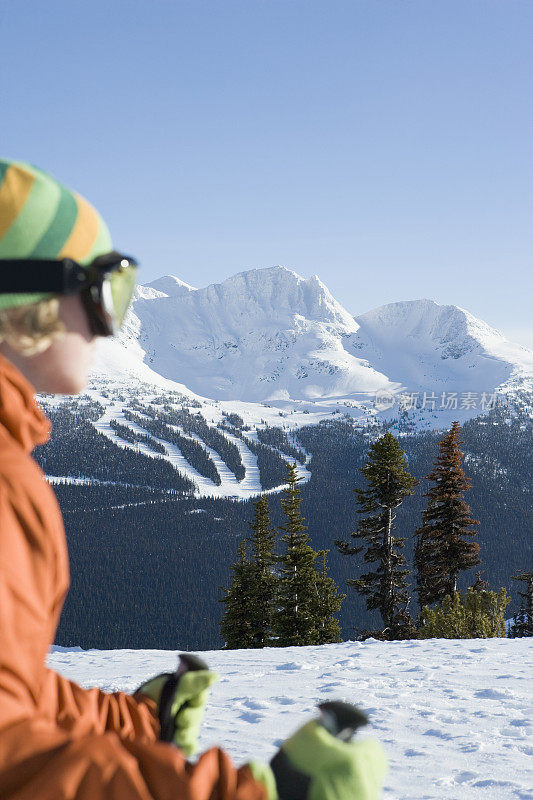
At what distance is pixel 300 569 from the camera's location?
30.3m

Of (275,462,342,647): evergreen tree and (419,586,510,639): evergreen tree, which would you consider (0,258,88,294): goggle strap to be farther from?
(275,462,342,647): evergreen tree

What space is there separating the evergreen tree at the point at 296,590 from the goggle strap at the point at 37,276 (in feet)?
91.4

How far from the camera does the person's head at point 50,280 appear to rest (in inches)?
50.3

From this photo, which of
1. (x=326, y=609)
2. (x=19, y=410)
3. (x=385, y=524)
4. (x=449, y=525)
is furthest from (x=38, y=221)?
(x=326, y=609)

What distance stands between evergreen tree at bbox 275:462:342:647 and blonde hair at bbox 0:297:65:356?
2786cm

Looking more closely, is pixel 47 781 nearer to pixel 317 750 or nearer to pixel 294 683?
pixel 317 750

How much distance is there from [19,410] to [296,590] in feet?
98.6

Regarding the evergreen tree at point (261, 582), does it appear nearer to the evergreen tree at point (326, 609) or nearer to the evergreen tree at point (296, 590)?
the evergreen tree at point (326, 609)

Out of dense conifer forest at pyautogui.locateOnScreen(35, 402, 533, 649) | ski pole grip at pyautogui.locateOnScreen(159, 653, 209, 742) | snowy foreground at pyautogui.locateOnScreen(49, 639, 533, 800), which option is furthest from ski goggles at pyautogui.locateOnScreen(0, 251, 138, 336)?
dense conifer forest at pyautogui.locateOnScreen(35, 402, 533, 649)

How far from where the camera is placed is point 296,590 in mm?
29516

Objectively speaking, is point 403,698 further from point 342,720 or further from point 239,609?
point 239,609

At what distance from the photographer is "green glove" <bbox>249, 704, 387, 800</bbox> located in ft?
3.89

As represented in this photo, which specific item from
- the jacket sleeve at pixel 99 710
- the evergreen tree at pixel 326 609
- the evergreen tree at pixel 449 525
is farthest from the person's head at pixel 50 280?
the evergreen tree at pixel 326 609

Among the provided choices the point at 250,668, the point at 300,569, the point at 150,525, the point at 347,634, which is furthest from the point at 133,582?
the point at 250,668
